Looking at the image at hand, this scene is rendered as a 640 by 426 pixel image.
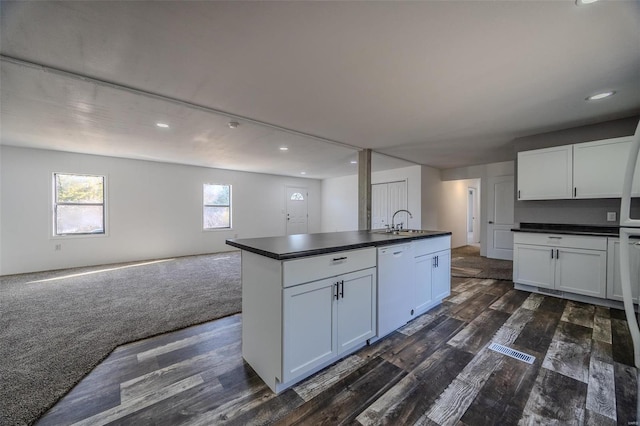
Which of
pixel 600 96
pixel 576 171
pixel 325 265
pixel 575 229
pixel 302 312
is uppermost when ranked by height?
pixel 600 96

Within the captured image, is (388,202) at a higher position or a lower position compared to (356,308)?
higher

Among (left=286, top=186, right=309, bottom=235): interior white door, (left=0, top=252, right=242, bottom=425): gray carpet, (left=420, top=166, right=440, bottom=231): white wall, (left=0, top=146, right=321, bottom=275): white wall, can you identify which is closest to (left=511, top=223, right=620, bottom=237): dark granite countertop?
(left=420, top=166, right=440, bottom=231): white wall

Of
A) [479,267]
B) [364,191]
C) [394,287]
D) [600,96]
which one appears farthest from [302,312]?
[479,267]

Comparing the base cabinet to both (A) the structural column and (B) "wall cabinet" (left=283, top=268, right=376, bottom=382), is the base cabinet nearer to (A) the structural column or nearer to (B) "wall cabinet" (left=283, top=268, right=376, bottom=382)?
(B) "wall cabinet" (left=283, top=268, right=376, bottom=382)

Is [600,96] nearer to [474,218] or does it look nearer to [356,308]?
[356,308]

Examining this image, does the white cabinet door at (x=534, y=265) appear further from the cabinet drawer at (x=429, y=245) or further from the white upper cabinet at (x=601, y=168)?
the cabinet drawer at (x=429, y=245)

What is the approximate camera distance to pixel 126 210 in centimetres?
562

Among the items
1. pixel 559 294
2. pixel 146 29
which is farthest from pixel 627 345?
pixel 146 29

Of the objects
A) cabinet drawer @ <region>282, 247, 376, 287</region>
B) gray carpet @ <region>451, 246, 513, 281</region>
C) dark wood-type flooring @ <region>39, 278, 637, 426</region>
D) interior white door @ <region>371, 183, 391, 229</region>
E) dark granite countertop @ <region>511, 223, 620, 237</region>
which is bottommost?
dark wood-type flooring @ <region>39, 278, 637, 426</region>

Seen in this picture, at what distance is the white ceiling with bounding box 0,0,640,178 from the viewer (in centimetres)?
151

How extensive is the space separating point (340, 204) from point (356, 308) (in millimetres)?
6753

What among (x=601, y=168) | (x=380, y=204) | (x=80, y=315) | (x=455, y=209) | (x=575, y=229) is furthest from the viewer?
(x=455, y=209)

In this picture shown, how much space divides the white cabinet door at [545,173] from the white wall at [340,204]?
15.8 ft

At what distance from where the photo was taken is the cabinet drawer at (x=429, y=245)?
2.76m
